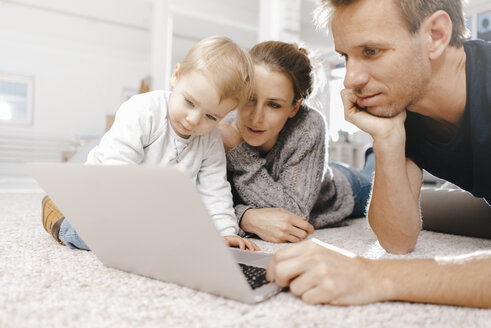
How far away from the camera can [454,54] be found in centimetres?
87

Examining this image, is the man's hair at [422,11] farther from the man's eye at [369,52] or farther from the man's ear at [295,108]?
the man's ear at [295,108]

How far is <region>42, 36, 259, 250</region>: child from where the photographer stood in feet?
3.17

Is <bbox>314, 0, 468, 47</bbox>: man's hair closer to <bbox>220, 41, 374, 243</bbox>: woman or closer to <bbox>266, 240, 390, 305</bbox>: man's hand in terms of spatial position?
<bbox>220, 41, 374, 243</bbox>: woman

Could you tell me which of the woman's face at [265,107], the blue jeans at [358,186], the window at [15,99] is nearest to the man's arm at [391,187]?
the woman's face at [265,107]

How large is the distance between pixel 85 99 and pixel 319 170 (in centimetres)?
626

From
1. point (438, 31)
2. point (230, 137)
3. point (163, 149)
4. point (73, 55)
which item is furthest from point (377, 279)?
point (73, 55)

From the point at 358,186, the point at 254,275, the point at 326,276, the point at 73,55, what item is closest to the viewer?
the point at 326,276

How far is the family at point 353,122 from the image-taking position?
0.56m

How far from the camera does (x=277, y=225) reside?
1.09 m

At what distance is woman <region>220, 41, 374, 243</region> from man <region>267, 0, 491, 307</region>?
0.22 m

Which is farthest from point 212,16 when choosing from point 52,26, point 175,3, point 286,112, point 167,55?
point 286,112

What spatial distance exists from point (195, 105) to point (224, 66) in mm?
129

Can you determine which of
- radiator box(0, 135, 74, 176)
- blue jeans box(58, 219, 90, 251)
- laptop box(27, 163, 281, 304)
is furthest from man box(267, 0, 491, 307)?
radiator box(0, 135, 74, 176)

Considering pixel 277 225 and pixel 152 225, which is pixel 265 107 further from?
pixel 152 225
